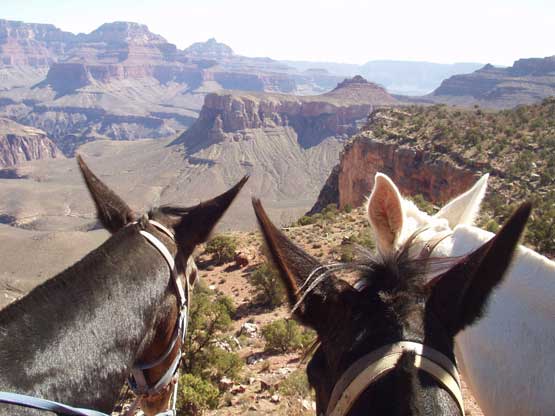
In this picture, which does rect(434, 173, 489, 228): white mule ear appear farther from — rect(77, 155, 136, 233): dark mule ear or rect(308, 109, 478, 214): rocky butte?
rect(308, 109, 478, 214): rocky butte

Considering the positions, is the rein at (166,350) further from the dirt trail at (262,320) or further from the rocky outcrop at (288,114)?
the rocky outcrop at (288,114)

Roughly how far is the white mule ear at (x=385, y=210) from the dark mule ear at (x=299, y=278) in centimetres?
57

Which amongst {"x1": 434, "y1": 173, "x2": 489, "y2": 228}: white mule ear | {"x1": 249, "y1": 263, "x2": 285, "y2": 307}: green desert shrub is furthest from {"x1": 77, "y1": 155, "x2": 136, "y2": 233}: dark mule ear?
{"x1": 249, "y1": 263, "x2": 285, "y2": 307}: green desert shrub

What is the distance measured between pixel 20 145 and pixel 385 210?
177361 mm

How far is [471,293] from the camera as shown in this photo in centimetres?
166

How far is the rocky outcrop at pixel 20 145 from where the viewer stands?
149m

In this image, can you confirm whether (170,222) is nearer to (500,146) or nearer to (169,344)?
(169,344)

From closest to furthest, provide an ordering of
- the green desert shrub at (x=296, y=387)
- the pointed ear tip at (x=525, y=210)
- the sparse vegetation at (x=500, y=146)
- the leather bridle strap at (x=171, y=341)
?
the pointed ear tip at (x=525, y=210), the leather bridle strap at (x=171, y=341), the green desert shrub at (x=296, y=387), the sparse vegetation at (x=500, y=146)

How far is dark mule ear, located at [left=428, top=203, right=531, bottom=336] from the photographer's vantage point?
1498 mm

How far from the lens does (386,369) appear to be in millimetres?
1509

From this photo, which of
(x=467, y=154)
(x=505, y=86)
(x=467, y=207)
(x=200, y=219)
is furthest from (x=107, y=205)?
(x=505, y=86)

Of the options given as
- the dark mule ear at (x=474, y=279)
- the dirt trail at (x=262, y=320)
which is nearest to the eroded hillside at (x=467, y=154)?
the dirt trail at (x=262, y=320)

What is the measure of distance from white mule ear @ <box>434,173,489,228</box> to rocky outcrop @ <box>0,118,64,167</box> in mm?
171810

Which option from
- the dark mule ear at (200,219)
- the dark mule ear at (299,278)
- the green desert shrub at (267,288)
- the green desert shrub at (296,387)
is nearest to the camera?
the dark mule ear at (299,278)
